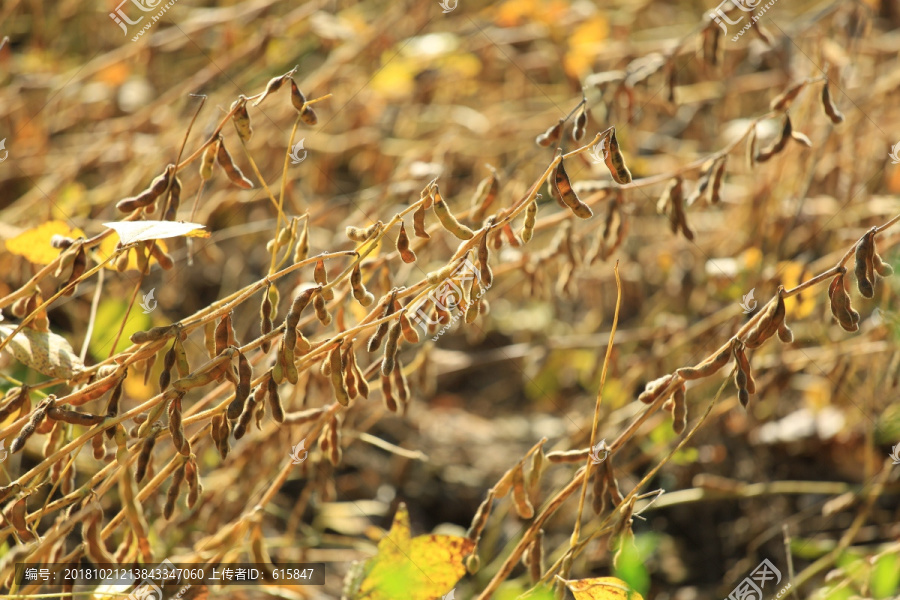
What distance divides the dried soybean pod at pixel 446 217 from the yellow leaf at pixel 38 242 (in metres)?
0.64

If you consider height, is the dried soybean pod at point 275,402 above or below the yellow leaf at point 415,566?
above

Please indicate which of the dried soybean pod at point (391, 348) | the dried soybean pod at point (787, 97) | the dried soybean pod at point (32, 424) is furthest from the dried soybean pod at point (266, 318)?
the dried soybean pod at point (787, 97)

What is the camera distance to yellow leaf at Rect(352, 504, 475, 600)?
1.23 m

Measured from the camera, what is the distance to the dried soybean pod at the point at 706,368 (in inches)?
42.7

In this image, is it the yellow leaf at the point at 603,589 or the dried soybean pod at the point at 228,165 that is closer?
the yellow leaf at the point at 603,589

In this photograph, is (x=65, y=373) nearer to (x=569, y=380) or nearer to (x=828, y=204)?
(x=569, y=380)

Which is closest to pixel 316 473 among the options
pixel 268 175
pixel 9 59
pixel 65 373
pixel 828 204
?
pixel 65 373

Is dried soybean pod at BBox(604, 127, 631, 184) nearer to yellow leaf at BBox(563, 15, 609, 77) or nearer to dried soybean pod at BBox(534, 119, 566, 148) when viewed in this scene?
dried soybean pod at BBox(534, 119, 566, 148)

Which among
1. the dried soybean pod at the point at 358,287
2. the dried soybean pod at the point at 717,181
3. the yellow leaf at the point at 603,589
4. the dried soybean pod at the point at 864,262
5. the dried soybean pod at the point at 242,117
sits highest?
the dried soybean pod at the point at 242,117

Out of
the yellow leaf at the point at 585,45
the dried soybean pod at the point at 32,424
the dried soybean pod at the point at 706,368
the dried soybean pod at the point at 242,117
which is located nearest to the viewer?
the dried soybean pod at the point at 32,424

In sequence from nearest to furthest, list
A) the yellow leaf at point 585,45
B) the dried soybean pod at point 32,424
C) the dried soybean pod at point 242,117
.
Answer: the dried soybean pod at point 32,424, the dried soybean pod at point 242,117, the yellow leaf at point 585,45

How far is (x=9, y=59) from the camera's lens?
8.59ft

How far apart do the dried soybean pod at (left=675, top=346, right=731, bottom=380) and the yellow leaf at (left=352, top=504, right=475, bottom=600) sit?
1.46 feet

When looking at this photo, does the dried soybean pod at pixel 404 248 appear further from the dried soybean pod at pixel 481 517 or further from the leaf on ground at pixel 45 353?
the leaf on ground at pixel 45 353
